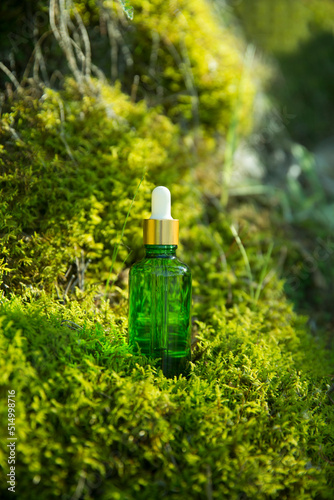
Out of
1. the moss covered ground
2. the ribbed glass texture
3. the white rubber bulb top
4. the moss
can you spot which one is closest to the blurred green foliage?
the moss covered ground

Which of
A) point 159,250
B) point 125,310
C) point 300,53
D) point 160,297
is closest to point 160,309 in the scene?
point 160,297

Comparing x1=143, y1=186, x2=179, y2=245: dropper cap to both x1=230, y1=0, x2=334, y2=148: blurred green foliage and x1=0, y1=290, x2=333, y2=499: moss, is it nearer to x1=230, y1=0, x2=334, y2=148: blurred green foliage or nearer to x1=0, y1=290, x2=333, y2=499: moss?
x1=0, y1=290, x2=333, y2=499: moss

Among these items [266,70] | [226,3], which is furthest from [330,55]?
[226,3]

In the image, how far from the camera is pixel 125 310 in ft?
5.42

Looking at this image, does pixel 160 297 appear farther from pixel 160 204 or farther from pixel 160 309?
pixel 160 204

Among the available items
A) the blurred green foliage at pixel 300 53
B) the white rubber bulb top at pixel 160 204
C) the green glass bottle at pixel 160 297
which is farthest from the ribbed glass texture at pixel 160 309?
the blurred green foliage at pixel 300 53

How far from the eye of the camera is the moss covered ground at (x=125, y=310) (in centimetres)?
103

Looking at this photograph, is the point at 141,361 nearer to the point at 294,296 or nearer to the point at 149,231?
the point at 149,231

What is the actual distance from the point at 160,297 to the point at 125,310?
0.35 m

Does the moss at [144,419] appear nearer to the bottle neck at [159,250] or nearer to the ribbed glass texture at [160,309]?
the ribbed glass texture at [160,309]

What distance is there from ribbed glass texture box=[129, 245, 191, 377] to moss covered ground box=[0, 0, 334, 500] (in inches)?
2.7

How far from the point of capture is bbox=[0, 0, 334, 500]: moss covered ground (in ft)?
3.38

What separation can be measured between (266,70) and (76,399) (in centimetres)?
331

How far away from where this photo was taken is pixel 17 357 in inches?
42.8
